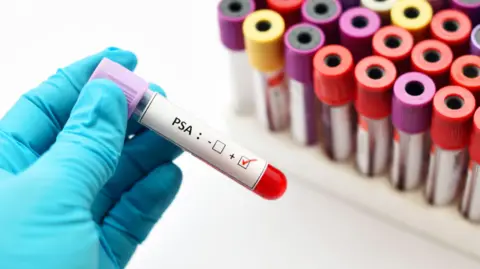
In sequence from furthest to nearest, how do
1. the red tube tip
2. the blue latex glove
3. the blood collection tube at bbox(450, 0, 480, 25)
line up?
the blood collection tube at bbox(450, 0, 480, 25) → the red tube tip → the blue latex glove

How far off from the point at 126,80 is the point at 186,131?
0.28ft

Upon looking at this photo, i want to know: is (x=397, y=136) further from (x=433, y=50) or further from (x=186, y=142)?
(x=186, y=142)

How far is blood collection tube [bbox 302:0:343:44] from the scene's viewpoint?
954 millimetres

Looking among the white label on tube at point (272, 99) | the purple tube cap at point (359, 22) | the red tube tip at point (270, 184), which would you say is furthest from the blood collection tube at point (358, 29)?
the red tube tip at point (270, 184)

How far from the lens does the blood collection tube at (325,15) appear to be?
95 cm

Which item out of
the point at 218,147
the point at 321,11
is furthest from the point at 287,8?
the point at 218,147

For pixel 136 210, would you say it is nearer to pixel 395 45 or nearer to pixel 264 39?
pixel 264 39

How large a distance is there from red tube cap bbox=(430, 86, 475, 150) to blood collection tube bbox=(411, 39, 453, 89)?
3cm

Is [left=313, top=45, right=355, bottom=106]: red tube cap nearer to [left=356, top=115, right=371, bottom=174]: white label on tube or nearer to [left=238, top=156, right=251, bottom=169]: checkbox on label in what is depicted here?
[left=356, top=115, right=371, bottom=174]: white label on tube

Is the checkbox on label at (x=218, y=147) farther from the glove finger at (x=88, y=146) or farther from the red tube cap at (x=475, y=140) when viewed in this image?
the red tube cap at (x=475, y=140)

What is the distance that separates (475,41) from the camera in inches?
35.4

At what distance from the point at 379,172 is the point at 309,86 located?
0.53 ft

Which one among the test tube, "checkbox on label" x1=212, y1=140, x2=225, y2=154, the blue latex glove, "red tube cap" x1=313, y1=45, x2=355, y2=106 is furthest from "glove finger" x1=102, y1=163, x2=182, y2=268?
the test tube

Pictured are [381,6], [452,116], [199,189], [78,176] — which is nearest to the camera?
[78,176]
